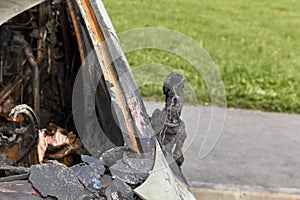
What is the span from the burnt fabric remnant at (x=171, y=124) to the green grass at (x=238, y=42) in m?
3.04

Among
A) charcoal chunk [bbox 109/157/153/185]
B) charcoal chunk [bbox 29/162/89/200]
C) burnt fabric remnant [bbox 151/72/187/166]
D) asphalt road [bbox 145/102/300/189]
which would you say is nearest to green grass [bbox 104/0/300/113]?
asphalt road [bbox 145/102/300/189]

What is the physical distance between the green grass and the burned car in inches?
82.8

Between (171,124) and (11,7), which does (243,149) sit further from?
(11,7)

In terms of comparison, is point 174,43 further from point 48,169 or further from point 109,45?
point 48,169

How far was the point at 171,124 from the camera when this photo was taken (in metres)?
3.59

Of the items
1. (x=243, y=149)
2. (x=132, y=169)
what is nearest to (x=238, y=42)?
(x=243, y=149)

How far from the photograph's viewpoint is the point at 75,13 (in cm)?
417

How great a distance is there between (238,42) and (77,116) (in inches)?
338

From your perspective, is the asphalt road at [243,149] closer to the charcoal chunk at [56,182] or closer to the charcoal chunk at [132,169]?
the charcoal chunk at [132,169]

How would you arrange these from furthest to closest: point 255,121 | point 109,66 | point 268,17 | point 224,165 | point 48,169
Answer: point 268,17 → point 255,121 → point 224,165 → point 109,66 → point 48,169

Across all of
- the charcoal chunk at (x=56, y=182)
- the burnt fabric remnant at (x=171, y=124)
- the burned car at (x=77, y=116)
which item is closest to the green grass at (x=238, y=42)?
the burned car at (x=77, y=116)

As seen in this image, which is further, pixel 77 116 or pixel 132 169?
pixel 77 116

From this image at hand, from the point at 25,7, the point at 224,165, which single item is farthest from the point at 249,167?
the point at 25,7

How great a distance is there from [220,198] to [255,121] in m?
→ 2.75
